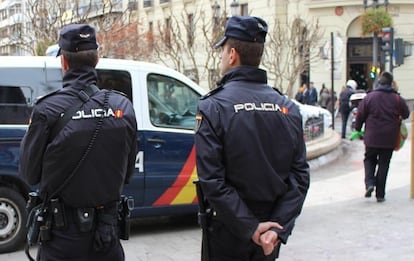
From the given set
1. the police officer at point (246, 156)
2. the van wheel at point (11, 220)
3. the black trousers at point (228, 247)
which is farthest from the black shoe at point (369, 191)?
the black trousers at point (228, 247)

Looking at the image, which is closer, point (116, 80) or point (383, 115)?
point (116, 80)

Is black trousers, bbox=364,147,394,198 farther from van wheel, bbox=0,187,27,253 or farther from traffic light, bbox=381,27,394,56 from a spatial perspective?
traffic light, bbox=381,27,394,56

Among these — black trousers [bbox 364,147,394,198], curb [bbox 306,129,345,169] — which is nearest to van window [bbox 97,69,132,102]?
black trousers [bbox 364,147,394,198]

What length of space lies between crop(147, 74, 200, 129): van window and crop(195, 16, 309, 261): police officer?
3.61 meters

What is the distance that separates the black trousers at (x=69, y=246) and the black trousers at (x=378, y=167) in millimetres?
6063

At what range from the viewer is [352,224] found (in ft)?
23.8

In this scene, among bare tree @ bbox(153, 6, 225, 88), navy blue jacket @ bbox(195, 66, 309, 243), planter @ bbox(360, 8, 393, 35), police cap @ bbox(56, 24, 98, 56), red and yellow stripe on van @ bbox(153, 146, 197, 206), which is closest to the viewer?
navy blue jacket @ bbox(195, 66, 309, 243)

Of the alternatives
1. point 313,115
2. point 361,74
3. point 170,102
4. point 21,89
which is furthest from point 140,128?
point 361,74

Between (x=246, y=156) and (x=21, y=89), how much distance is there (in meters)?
3.83

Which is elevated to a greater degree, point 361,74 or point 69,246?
point 69,246

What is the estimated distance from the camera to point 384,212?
784 centimetres

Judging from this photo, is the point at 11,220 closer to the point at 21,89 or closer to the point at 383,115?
the point at 21,89

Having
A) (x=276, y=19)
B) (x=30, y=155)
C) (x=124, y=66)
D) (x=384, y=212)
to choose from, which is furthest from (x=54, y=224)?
(x=276, y=19)

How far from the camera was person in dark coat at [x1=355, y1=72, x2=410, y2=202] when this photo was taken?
330 inches
